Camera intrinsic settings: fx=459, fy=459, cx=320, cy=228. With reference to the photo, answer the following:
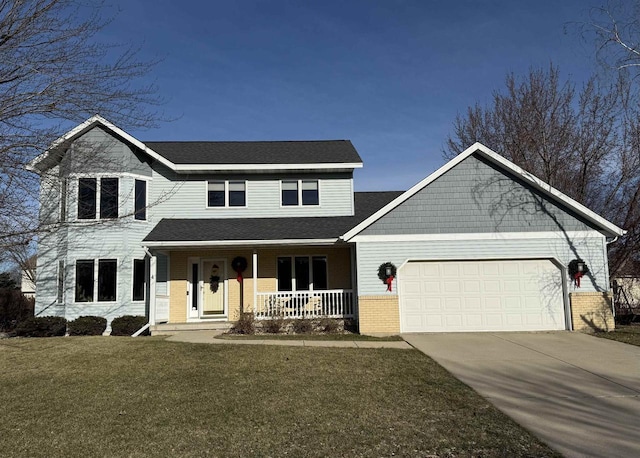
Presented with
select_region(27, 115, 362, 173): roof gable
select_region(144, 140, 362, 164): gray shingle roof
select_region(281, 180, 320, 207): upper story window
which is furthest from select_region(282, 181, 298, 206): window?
select_region(144, 140, 362, 164): gray shingle roof

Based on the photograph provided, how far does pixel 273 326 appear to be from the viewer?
46.9 feet

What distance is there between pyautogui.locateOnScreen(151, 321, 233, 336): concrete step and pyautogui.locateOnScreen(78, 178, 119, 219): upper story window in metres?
4.24

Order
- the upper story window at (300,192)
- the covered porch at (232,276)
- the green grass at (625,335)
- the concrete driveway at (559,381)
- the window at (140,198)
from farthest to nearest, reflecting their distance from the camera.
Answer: the upper story window at (300,192)
the window at (140,198)
the covered porch at (232,276)
the green grass at (625,335)
the concrete driveway at (559,381)

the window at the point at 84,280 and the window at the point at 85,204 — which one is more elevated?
the window at the point at 85,204

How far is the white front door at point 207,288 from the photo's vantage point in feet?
54.4

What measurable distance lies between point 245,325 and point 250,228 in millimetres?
3578

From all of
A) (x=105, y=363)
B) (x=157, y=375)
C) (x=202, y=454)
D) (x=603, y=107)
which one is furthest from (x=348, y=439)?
(x=603, y=107)

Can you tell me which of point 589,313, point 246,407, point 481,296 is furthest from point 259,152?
point 246,407

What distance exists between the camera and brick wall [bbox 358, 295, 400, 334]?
13.6m

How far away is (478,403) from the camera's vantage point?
652 centimetres

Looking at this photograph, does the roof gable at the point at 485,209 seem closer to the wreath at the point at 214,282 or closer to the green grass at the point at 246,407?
the green grass at the point at 246,407

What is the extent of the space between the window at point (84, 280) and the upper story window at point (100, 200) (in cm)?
167

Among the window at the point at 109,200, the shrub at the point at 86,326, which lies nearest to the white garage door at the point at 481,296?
the shrub at the point at 86,326

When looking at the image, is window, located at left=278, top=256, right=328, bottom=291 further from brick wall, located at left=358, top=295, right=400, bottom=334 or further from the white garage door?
the white garage door
